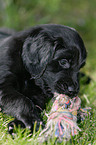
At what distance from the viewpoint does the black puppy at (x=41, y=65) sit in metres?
2.06

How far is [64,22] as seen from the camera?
600cm

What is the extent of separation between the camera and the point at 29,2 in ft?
18.6

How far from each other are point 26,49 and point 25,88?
44cm

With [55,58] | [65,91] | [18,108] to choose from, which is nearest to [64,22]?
[55,58]

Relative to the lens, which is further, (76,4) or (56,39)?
(76,4)

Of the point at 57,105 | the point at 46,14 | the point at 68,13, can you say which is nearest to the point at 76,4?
the point at 68,13

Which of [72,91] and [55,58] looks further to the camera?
[55,58]

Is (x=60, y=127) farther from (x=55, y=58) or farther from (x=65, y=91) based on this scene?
(x=55, y=58)

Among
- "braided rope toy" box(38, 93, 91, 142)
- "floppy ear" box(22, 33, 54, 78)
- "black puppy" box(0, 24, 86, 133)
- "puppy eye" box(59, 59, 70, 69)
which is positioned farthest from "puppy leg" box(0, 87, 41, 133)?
"puppy eye" box(59, 59, 70, 69)

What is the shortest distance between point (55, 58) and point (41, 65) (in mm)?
169

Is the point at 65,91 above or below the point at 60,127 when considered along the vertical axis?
above

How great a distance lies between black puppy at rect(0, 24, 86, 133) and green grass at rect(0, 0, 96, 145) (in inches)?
9.3

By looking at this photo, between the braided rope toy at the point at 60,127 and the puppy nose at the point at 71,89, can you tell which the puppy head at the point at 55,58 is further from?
the braided rope toy at the point at 60,127

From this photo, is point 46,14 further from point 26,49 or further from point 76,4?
point 26,49
